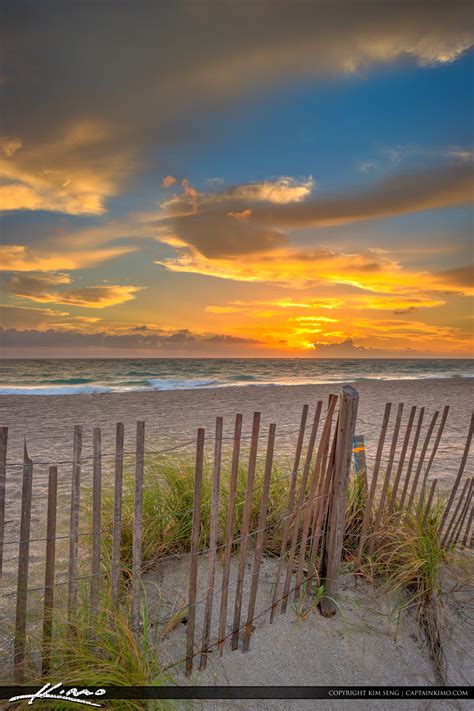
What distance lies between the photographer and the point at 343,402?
3.04m

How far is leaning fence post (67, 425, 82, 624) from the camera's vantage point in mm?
2279

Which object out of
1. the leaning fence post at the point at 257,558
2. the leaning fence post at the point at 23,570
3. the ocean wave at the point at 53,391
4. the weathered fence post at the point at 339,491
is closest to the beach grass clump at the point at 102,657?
the leaning fence post at the point at 23,570

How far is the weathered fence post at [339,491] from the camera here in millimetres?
3016

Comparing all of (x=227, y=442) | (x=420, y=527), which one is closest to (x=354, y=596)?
(x=420, y=527)

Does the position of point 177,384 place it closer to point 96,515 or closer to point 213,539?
point 213,539

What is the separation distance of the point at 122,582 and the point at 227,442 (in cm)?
547

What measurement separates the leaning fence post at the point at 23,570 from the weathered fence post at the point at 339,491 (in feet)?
6.00

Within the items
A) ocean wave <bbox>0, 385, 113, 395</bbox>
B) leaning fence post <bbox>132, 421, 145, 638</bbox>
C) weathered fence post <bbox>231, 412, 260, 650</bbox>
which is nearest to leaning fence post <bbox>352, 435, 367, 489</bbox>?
weathered fence post <bbox>231, 412, 260, 650</bbox>

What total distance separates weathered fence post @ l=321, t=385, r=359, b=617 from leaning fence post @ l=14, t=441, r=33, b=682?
183 centimetres

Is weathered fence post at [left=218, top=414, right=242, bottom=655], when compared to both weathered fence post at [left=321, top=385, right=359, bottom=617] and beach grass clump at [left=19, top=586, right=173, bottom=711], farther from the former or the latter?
weathered fence post at [left=321, top=385, right=359, bottom=617]

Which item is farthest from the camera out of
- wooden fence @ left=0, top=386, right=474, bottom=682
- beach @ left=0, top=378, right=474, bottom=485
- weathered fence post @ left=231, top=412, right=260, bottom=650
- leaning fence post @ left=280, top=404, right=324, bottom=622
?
beach @ left=0, top=378, right=474, bottom=485

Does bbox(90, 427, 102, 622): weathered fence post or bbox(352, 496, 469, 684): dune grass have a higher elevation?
bbox(90, 427, 102, 622): weathered fence post

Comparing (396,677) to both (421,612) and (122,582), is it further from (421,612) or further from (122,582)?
(122,582)

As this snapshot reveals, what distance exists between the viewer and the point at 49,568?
7.66 feet
